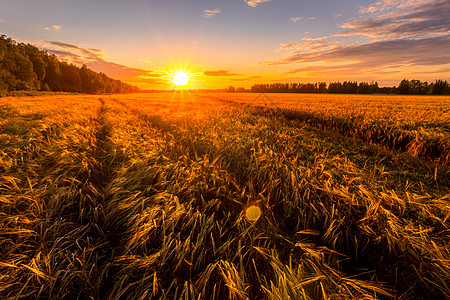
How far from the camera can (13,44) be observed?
65438 mm

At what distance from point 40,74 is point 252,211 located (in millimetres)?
103215

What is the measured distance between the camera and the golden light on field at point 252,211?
9.82ft

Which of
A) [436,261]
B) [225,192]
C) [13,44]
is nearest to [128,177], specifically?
[225,192]

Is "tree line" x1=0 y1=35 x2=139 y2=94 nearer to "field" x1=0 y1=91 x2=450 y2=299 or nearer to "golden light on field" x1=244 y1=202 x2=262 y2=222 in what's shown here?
"field" x1=0 y1=91 x2=450 y2=299

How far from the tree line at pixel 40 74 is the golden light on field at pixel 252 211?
67614 mm

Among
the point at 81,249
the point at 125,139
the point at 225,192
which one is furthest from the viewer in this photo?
the point at 125,139

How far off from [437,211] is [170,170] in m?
5.01

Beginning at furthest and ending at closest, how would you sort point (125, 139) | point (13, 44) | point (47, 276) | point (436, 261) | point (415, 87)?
point (415, 87), point (13, 44), point (125, 139), point (436, 261), point (47, 276)

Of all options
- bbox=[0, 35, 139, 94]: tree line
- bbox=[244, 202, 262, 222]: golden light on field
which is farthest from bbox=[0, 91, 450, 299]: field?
bbox=[0, 35, 139, 94]: tree line

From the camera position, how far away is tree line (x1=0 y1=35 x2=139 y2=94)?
55.8 m

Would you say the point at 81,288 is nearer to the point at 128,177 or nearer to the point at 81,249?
the point at 81,249

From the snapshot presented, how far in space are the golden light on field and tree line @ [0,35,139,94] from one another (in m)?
67.6

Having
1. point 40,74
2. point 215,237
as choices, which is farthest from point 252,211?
point 40,74

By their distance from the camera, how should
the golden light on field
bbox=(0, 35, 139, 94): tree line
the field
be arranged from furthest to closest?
bbox=(0, 35, 139, 94): tree line, the golden light on field, the field
